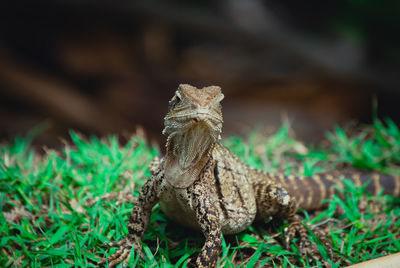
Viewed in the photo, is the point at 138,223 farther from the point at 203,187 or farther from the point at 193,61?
the point at 193,61

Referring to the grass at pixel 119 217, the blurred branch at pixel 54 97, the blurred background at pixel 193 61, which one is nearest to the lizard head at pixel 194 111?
the grass at pixel 119 217

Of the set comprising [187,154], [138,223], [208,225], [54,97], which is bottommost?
[208,225]

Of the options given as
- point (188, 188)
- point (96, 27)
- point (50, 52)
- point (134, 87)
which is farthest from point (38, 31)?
point (188, 188)

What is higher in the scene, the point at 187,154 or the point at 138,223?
the point at 187,154

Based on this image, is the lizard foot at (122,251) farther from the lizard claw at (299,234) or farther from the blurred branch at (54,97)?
the blurred branch at (54,97)

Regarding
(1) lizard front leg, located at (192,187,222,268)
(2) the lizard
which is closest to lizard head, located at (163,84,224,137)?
(2) the lizard

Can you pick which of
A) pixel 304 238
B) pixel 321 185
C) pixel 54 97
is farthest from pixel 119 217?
pixel 54 97

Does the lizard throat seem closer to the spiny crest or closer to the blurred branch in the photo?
the spiny crest
